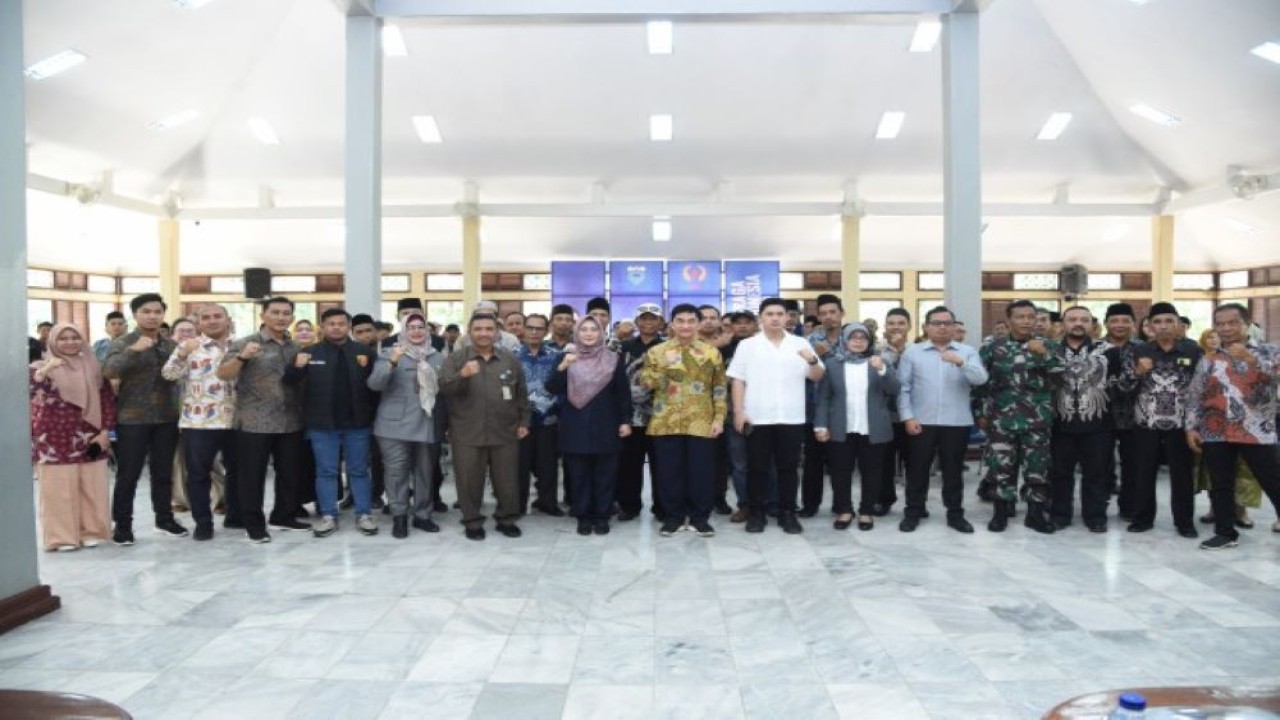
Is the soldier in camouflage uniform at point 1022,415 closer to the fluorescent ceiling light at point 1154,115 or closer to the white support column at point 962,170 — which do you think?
the white support column at point 962,170

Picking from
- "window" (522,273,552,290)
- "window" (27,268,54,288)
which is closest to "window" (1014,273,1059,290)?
"window" (522,273,552,290)

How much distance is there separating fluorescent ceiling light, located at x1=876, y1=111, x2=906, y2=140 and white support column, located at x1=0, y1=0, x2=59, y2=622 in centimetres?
928

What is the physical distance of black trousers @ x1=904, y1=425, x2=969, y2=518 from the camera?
16.1 feet

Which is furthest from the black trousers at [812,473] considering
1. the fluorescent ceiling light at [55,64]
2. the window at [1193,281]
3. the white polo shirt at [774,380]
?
the window at [1193,281]

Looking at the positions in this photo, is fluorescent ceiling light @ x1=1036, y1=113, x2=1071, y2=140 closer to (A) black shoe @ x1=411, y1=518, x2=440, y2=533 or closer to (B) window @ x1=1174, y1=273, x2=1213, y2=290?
(B) window @ x1=1174, y1=273, x2=1213, y2=290

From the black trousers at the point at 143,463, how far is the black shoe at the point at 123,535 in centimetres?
3

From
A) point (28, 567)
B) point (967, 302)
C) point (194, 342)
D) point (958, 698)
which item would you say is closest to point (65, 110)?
point (194, 342)

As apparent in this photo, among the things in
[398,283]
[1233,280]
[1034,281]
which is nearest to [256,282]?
[398,283]

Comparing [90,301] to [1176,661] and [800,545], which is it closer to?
[800,545]

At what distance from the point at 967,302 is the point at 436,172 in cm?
845

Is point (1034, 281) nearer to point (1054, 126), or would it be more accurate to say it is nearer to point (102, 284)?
point (1054, 126)

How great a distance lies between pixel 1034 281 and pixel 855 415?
1266 cm

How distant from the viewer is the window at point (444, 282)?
15.7 metres

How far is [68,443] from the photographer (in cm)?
452
